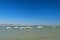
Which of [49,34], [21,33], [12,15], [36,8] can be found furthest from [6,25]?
[49,34]

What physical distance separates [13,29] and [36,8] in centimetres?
58

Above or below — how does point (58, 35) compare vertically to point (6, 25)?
below

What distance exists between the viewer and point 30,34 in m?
2.38

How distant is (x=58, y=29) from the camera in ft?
7.84

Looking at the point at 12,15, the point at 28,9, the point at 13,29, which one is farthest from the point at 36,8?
the point at 13,29

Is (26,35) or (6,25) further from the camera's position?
(26,35)

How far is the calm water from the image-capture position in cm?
228

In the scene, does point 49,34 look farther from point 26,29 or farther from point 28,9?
point 28,9

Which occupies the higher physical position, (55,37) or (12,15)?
(12,15)

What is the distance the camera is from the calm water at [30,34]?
7.48 ft

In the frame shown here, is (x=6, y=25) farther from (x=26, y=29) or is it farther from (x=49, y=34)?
(x=49, y=34)

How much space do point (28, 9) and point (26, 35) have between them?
50 centimetres

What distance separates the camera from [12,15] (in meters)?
2.20

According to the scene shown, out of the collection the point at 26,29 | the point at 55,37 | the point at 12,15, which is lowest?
the point at 55,37
